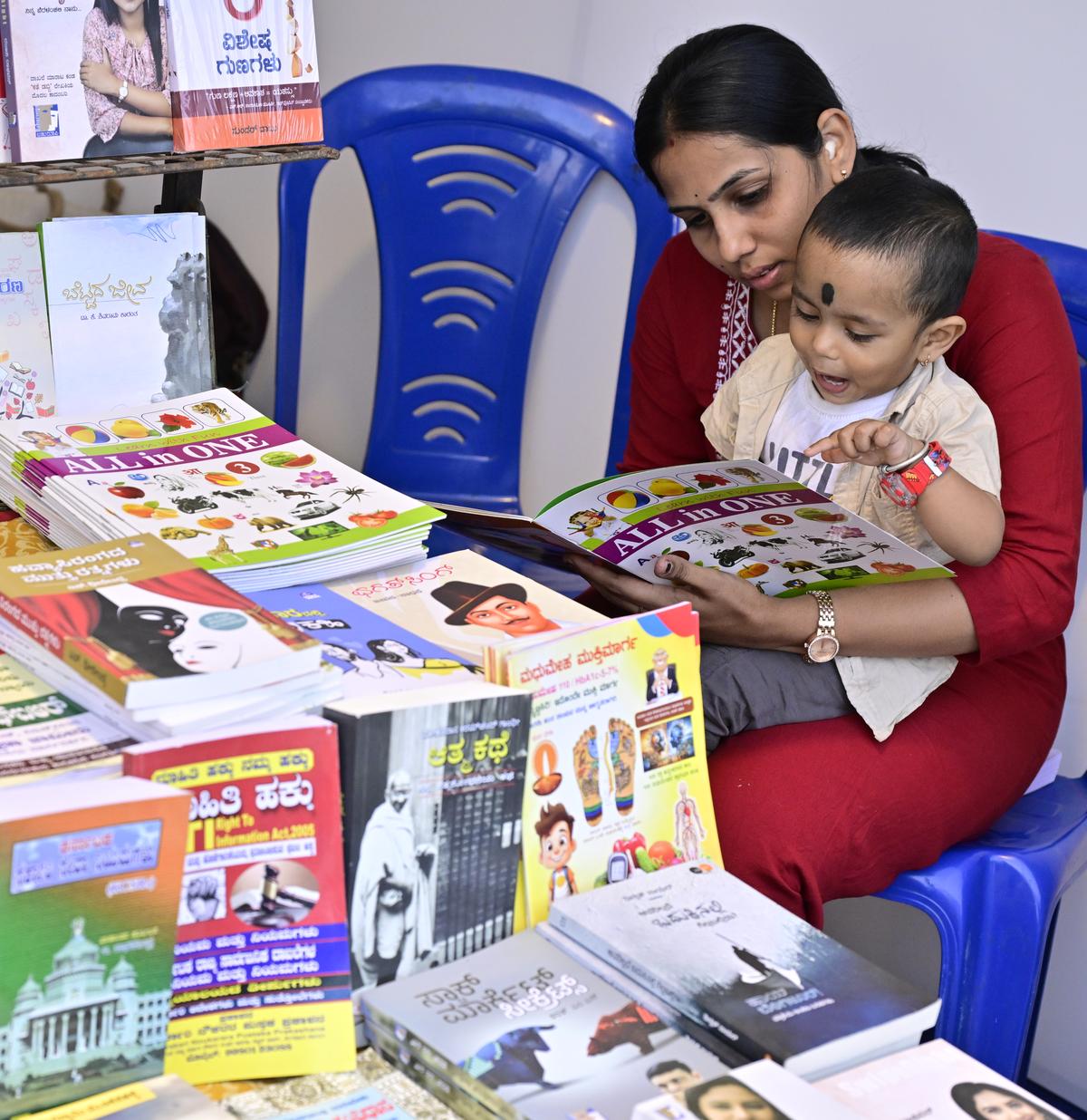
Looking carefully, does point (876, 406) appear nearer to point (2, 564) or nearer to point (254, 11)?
point (254, 11)

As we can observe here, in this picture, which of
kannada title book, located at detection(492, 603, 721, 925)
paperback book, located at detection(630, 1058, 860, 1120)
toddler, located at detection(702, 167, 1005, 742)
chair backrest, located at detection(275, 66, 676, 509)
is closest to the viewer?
paperback book, located at detection(630, 1058, 860, 1120)

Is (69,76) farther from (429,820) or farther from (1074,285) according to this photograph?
(1074,285)

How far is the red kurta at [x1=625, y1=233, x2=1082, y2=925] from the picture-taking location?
56.9 inches

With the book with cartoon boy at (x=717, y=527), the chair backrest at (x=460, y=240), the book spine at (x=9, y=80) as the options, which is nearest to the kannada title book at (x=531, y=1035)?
the book with cartoon boy at (x=717, y=527)

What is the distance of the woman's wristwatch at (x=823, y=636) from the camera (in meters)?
1.49

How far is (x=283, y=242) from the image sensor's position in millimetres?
2365

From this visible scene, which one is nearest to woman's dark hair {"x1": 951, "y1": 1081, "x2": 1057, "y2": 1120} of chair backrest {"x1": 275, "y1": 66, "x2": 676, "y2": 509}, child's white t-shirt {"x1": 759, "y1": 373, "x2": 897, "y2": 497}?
child's white t-shirt {"x1": 759, "y1": 373, "x2": 897, "y2": 497}

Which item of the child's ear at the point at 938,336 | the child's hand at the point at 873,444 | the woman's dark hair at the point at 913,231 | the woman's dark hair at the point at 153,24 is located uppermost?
the woman's dark hair at the point at 153,24

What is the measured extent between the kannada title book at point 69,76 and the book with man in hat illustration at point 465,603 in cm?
54

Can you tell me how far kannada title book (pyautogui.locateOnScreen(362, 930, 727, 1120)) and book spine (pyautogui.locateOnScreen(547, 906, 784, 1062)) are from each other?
15mm

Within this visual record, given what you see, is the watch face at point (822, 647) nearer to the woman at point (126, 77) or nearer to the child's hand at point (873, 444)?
the child's hand at point (873, 444)

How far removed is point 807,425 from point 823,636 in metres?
0.28

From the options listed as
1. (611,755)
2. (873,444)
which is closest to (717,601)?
(873,444)

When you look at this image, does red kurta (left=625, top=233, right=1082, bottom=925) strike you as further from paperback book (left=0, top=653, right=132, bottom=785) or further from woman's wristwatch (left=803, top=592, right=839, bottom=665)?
paperback book (left=0, top=653, right=132, bottom=785)
